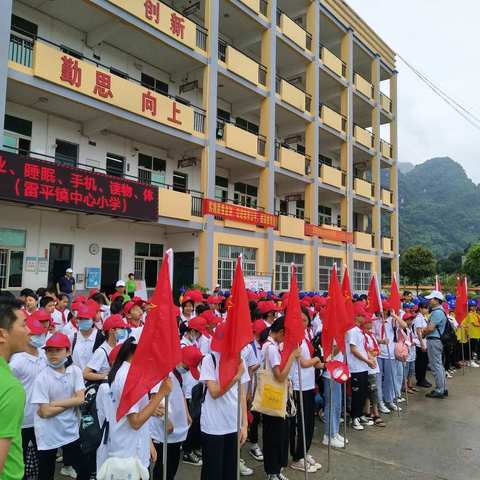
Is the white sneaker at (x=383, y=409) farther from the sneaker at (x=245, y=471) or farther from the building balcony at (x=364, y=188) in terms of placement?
the building balcony at (x=364, y=188)

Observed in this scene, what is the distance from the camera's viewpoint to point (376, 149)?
26516 millimetres

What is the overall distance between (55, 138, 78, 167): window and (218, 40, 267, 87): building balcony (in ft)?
21.9

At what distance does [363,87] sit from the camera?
1004 inches

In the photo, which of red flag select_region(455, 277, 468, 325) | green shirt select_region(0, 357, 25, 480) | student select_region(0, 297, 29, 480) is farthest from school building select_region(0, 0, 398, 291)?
green shirt select_region(0, 357, 25, 480)

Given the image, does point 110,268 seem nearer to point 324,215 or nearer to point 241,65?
point 241,65

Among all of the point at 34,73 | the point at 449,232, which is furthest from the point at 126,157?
the point at 449,232

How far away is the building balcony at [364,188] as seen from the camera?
2456 cm

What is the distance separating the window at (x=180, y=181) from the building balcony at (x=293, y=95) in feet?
19.3

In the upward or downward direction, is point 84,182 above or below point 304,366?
above

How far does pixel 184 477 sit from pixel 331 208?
2310cm

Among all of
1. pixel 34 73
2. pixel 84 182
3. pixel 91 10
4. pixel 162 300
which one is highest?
pixel 91 10

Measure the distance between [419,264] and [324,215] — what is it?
1502cm

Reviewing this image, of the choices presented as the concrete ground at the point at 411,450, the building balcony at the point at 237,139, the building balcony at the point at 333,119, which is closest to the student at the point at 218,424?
the concrete ground at the point at 411,450

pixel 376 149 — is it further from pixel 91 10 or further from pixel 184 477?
pixel 184 477
